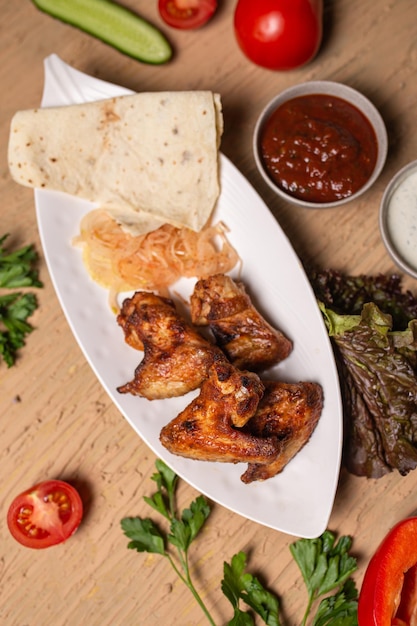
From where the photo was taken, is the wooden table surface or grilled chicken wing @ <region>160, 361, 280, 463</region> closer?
grilled chicken wing @ <region>160, 361, 280, 463</region>

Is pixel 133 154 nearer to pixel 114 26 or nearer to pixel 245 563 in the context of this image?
pixel 114 26

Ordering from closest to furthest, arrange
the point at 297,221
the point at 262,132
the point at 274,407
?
the point at 274,407, the point at 262,132, the point at 297,221

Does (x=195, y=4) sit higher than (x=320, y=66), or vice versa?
(x=195, y=4)

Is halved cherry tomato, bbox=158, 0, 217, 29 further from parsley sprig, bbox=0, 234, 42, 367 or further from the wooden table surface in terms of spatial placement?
parsley sprig, bbox=0, 234, 42, 367

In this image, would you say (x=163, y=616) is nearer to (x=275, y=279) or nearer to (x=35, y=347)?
(x=35, y=347)

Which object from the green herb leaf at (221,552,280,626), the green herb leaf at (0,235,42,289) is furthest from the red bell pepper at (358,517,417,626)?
the green herb leaf at (0,235,42,289)

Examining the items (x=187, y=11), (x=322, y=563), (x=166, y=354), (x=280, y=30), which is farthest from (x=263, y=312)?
(x=187, y=11)

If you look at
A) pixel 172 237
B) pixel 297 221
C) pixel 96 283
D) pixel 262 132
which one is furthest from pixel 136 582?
pixel 262 132
